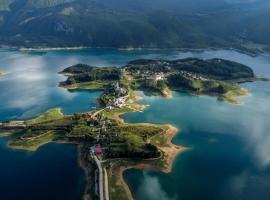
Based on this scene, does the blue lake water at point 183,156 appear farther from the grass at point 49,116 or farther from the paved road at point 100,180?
the grass at point 49,116

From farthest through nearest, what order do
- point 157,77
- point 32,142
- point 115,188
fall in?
point 157,77
point 32,142
point 115,188

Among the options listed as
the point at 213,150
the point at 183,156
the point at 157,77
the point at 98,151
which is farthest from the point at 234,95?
the point at 98,151

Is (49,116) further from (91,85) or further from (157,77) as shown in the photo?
(157,77)

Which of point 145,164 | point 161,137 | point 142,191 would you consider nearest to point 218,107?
point 161,137

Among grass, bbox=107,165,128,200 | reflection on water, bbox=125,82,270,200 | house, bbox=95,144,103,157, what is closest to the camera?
grass, bbox=107,165,128,200

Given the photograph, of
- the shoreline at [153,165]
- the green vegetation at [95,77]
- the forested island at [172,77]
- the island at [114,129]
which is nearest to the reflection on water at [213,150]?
the shoreline at [153,165]

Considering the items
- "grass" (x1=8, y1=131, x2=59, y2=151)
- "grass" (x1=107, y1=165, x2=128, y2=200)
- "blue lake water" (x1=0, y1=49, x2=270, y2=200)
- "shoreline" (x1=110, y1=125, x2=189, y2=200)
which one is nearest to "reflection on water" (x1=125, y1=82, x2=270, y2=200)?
"blue lake water" (x1=0, y1=49, x2=270, y2=200)

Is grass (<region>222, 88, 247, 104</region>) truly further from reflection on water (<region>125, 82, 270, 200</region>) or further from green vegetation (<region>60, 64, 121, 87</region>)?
green vegetation (<region>60, 64, 121, 87</region>)
